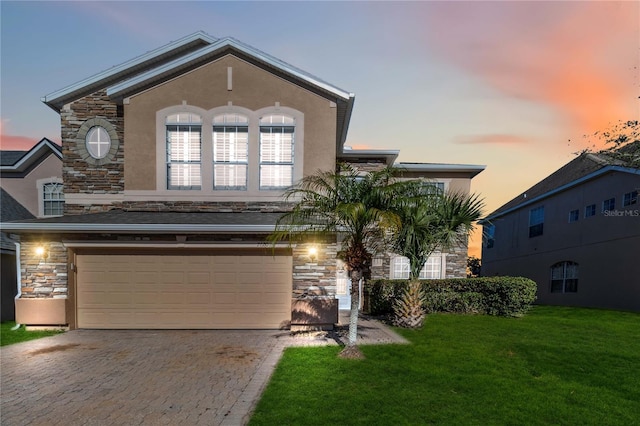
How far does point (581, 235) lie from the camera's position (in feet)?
58.7

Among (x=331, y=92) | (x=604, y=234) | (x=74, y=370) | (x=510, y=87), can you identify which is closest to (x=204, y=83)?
(x=331, y=92)

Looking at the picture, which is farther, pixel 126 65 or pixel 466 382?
pixel 126 65

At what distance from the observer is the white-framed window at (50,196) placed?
15.5 metres

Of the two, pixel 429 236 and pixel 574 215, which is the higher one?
pixel 574 215

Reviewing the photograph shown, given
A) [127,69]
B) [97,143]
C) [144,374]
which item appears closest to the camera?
[144,374]

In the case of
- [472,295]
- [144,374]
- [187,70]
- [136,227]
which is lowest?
[472,295]

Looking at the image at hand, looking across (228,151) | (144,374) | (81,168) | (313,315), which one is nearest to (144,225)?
(228,151)

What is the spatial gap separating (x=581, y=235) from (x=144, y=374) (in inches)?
843

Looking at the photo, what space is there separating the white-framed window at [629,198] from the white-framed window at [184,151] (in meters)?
19.1

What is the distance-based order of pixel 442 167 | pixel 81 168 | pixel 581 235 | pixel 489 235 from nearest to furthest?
1. pixel 81 168
2. pixel 442 167
3. pixel 581 235
4. pixel 489 235

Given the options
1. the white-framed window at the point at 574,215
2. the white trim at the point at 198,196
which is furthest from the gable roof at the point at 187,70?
the white-framed window at the point at 574,215

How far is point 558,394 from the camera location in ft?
18.9

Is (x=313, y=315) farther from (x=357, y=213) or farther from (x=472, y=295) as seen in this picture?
(x=472, y=295)

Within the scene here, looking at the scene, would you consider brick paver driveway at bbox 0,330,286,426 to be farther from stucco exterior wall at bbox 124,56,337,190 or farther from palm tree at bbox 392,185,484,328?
stucco exterior wall at bbox 124,56,337,190
